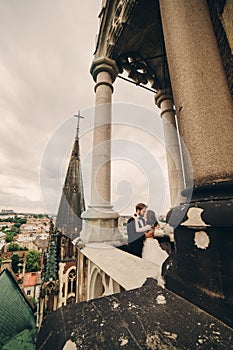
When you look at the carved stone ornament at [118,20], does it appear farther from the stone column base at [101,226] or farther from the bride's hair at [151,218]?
the bride's hair at [151,218]

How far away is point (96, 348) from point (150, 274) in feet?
3.96

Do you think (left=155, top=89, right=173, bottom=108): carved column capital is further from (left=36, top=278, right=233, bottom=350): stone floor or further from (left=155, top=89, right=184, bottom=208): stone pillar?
(left=36, top=278, right=233, bottom=350): stone floor

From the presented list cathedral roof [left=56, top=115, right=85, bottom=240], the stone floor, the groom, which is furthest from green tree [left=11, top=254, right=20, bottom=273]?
the stone floor

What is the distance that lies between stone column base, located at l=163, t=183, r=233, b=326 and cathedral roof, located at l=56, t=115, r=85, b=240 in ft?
55.3

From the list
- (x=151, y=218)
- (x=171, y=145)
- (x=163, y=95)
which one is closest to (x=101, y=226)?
(x=151, y=218)

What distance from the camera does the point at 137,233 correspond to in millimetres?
3400

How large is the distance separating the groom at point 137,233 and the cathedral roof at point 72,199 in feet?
47.5

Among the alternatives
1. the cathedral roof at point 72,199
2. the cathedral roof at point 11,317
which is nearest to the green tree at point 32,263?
the cathedral roof at point 72,199

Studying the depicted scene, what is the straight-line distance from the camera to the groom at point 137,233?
11.0 ft

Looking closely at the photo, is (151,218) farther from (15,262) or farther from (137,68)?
(15,262)

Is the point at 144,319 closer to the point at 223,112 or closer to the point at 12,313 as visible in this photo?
the point at 223,112

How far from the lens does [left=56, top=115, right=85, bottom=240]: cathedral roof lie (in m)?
17.7

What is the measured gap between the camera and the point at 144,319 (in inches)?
35.0

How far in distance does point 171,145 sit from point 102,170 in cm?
326
